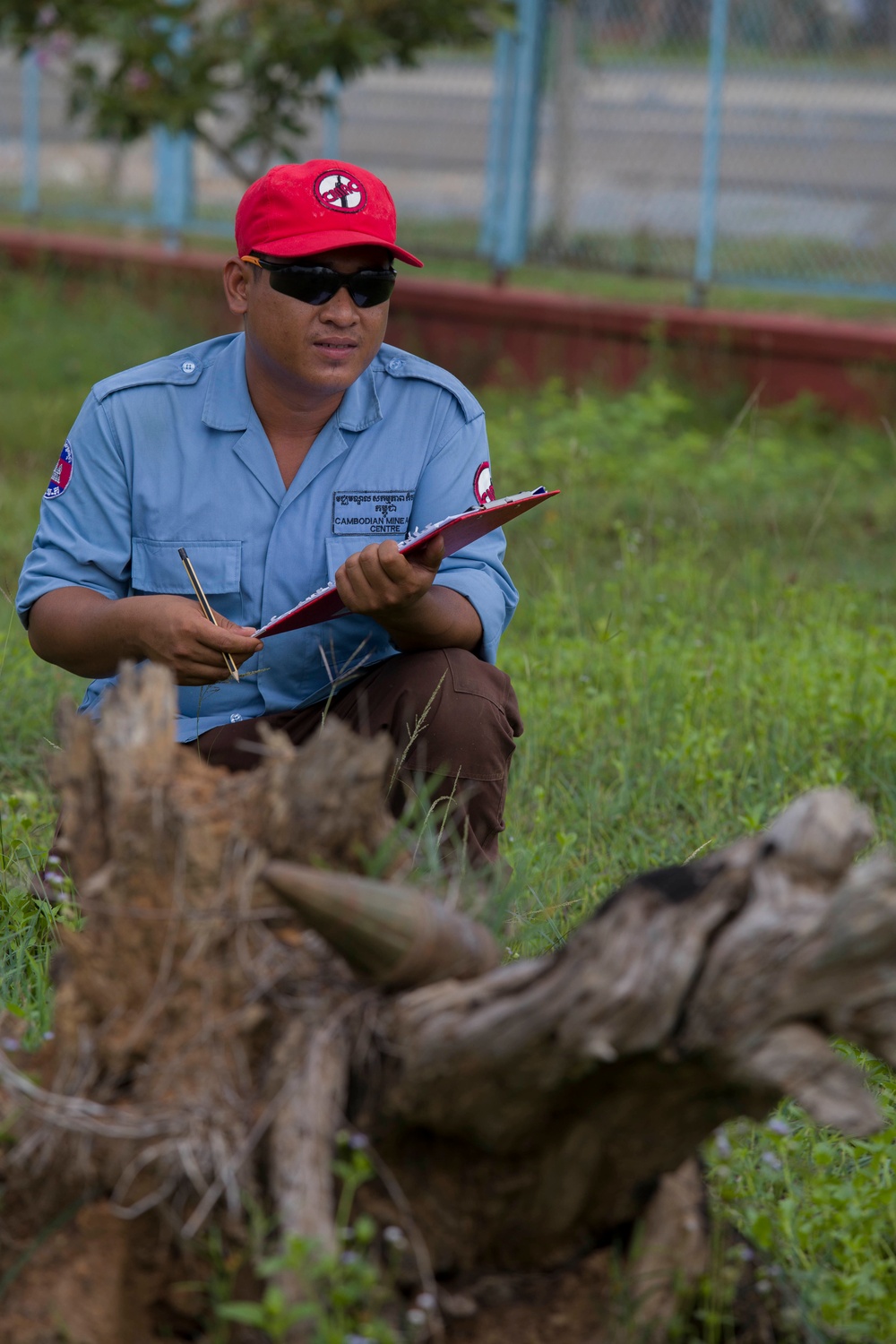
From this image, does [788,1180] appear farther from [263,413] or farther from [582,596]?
[582,596]

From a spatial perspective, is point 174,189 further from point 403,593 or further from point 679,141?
point 403,593

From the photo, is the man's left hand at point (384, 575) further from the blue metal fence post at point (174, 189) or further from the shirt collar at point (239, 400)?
the blue metal fence post at point (174, 189)

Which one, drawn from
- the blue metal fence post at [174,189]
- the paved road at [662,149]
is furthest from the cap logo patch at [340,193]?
the blue metal fence post at [174,189]

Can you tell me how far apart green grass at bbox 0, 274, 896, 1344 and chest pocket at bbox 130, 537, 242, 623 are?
54 cm

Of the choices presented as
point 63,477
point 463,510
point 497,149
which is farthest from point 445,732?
point 497,149

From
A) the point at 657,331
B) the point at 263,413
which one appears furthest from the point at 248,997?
the point at 657,331

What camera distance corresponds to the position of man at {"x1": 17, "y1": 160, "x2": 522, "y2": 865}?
2590 mm

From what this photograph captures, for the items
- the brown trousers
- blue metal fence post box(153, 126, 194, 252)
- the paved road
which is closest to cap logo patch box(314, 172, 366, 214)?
the brown trousers

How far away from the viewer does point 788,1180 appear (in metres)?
1.94

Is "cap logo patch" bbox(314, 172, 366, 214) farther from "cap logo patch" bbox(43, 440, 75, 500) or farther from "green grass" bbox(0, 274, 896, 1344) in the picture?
"green grass" bbox(0, 274, 896, 1344)

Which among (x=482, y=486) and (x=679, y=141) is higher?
(x=679, y=141)

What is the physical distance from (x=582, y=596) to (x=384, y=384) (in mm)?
1852

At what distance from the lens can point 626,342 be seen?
7.42m

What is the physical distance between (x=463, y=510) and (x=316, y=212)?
60 centimetres
